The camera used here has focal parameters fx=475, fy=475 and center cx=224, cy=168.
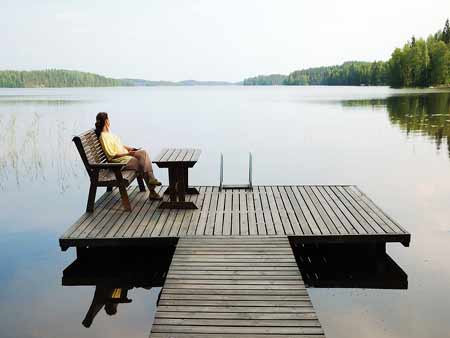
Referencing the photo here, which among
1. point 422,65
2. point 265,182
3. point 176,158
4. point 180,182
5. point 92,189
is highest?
point 422,65

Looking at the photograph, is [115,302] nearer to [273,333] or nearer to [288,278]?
[288,278]

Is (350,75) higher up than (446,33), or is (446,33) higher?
(446,33)

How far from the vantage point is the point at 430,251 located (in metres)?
7.07

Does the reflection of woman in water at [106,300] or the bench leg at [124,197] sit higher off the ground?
the bench leg at [124,197]

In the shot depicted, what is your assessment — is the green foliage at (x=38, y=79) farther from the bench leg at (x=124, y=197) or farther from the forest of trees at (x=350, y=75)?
the bench leg at (x=124, y=197)

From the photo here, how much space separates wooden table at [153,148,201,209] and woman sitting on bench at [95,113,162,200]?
34cm

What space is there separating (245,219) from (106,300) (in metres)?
2.09

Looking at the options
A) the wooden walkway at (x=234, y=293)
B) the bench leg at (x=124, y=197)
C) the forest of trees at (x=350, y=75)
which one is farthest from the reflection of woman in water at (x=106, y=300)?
the forest of trees at (x=350, y=75)

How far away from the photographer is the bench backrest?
254 inches

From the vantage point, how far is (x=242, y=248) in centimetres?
548

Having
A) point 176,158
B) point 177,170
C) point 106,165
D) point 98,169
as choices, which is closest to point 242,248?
point 177,170

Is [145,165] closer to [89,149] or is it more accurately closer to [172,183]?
[172,183]

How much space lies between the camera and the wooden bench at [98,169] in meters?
6.54

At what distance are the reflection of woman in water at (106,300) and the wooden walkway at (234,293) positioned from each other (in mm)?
941
